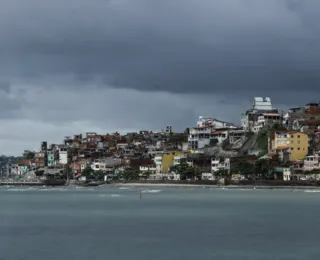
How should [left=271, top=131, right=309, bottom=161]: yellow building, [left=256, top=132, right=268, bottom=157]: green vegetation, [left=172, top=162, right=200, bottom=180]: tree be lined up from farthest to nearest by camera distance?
[left=256, top=132, right=268, bottom=157]: green vegetation
[left=172, top=162, right=200, bottom=180]: tree
[left=271, top=131, right=309, bottom=161]: yellow building

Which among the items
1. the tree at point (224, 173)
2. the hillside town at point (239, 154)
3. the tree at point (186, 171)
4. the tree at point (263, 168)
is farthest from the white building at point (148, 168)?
the tree at point (263, 168)

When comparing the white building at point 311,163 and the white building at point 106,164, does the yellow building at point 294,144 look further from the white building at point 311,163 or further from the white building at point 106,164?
the white building at point 106,164

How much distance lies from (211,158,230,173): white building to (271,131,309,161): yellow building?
10998 millimetres

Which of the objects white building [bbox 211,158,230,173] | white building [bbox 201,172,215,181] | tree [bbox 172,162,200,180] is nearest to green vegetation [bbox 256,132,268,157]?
white building [bbox 211,158,230,173]

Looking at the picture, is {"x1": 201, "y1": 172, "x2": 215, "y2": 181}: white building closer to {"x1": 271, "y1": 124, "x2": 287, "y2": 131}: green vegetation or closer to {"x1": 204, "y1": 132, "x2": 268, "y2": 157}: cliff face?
{"x1": 204, "y1": 132, "x2": 268, "y2": 157}: cliff face

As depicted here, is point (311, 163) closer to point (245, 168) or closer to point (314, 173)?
point (314, 173)

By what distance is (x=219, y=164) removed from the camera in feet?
506

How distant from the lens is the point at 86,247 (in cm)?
4162

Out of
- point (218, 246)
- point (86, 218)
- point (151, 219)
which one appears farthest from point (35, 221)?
point (218, 246)

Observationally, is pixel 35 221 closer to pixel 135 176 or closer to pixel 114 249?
pixel 114 249

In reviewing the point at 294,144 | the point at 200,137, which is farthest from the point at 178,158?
the point at 294,144

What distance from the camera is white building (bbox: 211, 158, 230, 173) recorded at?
151250 millimetres

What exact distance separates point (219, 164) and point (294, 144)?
55.0 feet

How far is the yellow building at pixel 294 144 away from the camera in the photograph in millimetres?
143625
